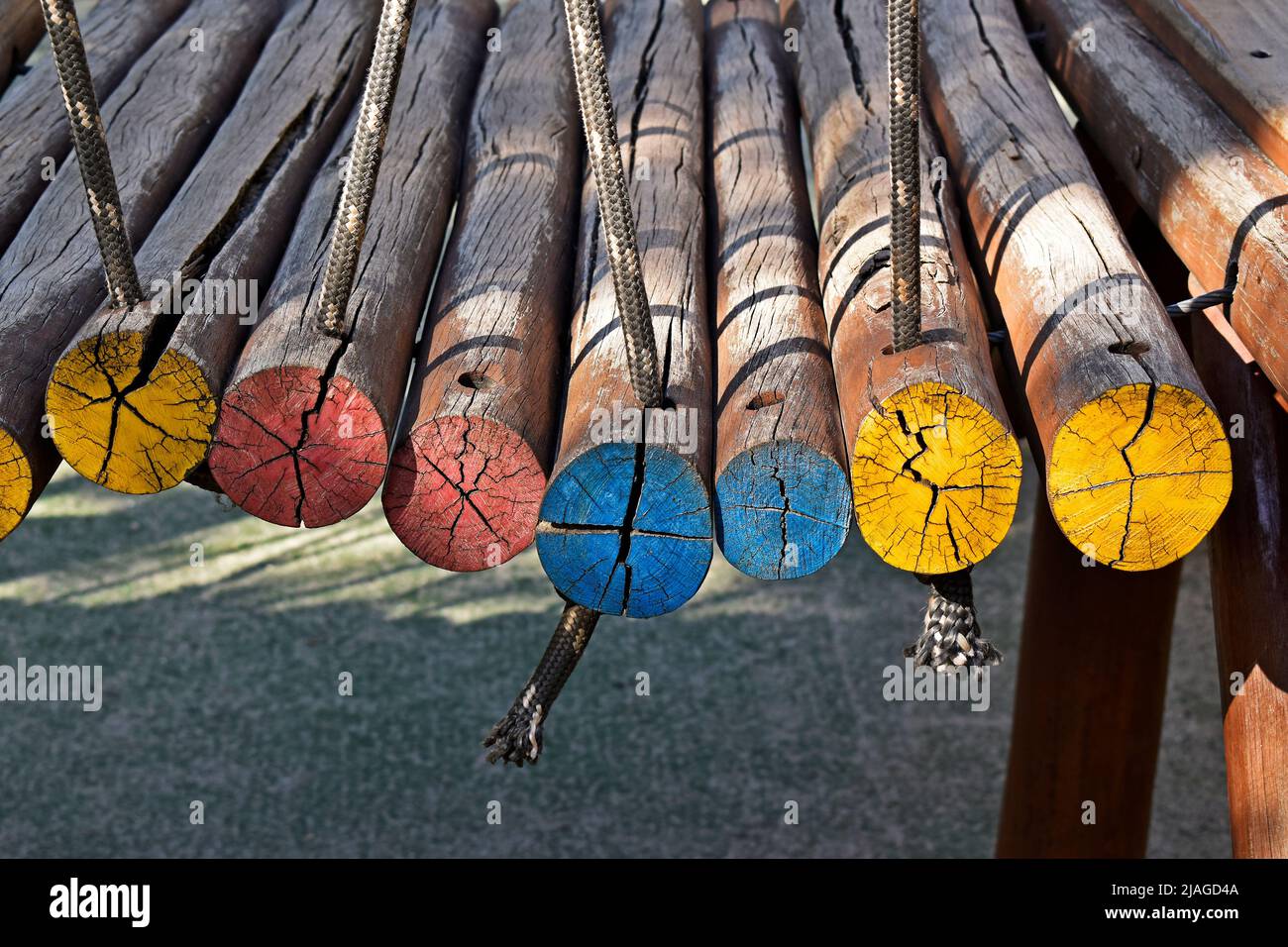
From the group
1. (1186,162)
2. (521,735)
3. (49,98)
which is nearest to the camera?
(521,735)

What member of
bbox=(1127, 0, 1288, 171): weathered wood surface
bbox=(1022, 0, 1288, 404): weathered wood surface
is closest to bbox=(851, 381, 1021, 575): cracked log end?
bbox=(1022, 0, 1288, 404): weathered wood surface

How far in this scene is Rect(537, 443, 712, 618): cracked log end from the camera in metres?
2.08

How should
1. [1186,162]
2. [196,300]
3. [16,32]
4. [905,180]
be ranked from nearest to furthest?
[905,180] → [196,300] → [1186,162] → [16,32]

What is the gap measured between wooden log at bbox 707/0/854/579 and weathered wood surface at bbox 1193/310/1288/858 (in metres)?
0.86

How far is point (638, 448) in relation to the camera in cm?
208

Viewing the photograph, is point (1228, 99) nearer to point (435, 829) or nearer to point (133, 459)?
point (133, 459)

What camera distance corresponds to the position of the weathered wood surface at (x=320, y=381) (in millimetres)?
2186

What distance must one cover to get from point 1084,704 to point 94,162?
134 inches

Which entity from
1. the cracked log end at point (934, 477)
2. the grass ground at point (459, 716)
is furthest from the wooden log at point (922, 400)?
the grass ground at point (459, 716)

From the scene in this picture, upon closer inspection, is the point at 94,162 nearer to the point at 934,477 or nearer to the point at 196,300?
the point at 196,300

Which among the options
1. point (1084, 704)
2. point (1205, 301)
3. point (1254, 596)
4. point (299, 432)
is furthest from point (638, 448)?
point (1084, 704)

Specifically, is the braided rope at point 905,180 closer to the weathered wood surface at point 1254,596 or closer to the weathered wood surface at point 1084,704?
the weathered wood surface at point 1254,596

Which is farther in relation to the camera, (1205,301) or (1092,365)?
(1205,301)
